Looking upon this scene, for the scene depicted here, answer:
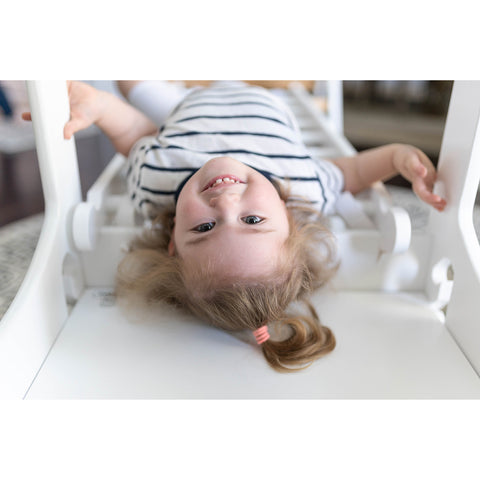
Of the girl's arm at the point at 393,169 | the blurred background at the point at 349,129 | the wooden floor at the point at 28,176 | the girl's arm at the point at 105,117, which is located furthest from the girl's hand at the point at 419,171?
the wooden floor at the point at 28,176

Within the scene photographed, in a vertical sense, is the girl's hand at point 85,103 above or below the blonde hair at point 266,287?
above

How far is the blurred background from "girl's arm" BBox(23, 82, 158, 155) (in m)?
0.62

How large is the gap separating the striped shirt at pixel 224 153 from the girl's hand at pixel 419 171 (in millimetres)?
125

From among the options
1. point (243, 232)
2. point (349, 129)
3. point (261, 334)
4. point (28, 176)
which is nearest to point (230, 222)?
point (243, 232)

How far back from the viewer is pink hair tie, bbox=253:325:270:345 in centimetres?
63

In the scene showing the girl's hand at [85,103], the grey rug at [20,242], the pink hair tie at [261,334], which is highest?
the girl's hand at [85,103]

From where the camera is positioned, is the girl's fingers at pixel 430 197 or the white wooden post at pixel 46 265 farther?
the girl's fingers at pixel 430 197

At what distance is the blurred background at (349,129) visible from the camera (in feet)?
5.57

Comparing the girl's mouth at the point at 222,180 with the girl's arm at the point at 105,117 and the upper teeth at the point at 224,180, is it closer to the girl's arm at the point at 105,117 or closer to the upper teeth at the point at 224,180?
the upper teeth at the point at 224,180

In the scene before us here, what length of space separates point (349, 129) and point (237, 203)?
2.23m

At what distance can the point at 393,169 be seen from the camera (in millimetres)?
855
